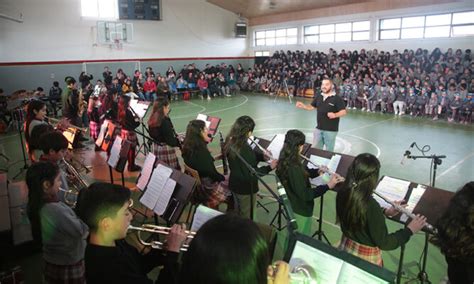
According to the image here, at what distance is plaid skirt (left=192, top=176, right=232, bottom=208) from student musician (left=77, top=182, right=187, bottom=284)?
2.36 meters

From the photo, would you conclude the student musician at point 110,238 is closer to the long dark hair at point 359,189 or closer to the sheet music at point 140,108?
the long dark hair at point 359,189

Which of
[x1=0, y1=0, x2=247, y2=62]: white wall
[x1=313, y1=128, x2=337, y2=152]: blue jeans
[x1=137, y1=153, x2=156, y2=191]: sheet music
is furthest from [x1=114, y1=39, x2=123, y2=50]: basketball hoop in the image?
[x1=137, y1=153, x2=156, y2=191]: sheet music

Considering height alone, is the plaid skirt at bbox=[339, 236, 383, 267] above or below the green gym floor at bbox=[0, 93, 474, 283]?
above

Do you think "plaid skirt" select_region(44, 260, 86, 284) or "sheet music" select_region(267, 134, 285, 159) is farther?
"sheet music" select_region(267, 134, 285, 159)

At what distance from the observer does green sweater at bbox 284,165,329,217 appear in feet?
12.0

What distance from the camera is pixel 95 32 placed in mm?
20203

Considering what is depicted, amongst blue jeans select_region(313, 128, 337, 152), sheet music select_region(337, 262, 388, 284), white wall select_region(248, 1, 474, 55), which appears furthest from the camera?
white wall select_region(248, 1, 474, 55)

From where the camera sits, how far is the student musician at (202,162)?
188 inches

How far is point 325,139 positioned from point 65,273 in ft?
16.9

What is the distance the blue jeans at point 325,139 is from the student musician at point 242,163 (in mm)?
2558

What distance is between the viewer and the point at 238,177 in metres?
4.59

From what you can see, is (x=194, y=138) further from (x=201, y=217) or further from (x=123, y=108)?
(x=123, y=108)

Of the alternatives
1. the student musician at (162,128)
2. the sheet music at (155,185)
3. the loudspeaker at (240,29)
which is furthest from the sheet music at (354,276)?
the loudspeaker at (240,29)

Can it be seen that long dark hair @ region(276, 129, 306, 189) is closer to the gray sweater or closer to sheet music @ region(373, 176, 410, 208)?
sheet music @ region(373, 176, 410, 208)
